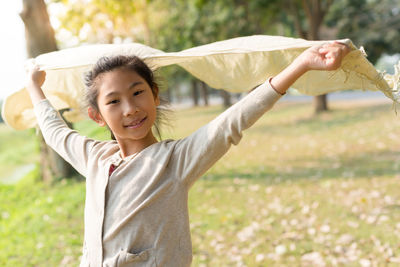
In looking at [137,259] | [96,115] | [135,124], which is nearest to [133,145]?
[135,124]

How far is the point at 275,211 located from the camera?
475 cm

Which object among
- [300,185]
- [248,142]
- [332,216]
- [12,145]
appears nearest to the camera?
[332,216]

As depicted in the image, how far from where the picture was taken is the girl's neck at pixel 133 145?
73.7 inches

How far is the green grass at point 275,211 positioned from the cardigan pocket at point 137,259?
30.2 inches

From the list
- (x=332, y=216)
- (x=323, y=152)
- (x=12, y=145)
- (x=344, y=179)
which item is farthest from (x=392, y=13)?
(x=12, y=145)

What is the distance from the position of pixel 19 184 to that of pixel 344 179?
6158 millimetres

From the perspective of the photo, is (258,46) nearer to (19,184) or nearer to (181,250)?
(181,250)

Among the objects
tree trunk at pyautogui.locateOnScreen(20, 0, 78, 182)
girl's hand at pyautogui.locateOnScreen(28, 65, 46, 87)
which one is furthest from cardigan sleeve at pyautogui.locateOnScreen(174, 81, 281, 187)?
tree trunk at pyautogui.locateOnScreen(20, 0, 78, 182)

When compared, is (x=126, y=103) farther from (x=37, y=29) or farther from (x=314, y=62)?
(x=37, y=29)

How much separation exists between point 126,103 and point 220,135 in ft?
1.63

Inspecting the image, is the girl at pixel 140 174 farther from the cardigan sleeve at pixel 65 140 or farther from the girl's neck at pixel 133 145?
the cardigan sleeve at pixel 65 140

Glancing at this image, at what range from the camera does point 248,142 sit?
1054cm

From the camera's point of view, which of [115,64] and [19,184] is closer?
[115,64]

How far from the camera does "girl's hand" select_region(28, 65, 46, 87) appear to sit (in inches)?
89.1
